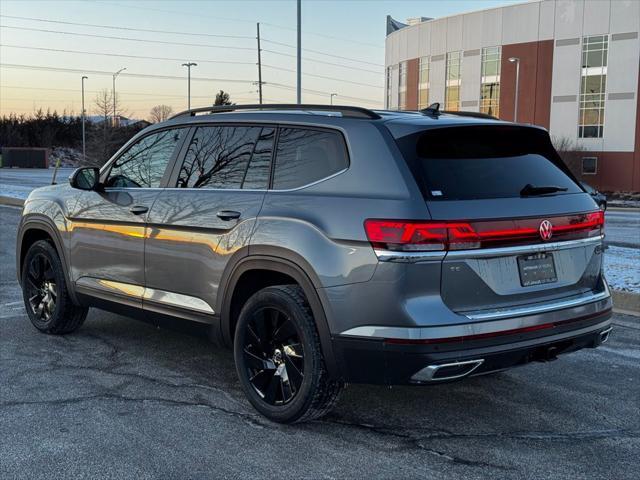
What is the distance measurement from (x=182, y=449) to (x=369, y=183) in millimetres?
1710

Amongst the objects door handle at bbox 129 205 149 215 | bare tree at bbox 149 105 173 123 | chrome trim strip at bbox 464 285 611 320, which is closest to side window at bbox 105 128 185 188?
door handle at bbox 129 205 149 215

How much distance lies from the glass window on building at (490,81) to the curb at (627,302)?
50.1m

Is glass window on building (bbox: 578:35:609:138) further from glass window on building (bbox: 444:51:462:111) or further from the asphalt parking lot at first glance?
the asphalt parking lot

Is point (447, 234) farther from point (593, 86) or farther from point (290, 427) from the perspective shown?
point (593, 86)

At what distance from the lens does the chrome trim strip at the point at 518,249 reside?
354 cm

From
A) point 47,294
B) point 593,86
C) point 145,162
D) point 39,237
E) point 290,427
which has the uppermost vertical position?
point 593,86

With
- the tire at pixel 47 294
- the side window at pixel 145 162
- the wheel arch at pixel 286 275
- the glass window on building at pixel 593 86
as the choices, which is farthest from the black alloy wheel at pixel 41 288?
the glass window on building at pixel 593 86

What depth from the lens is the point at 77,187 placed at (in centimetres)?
551

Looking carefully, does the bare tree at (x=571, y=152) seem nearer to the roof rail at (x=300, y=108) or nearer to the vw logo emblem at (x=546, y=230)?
the roof rail at (x=300, y=108)

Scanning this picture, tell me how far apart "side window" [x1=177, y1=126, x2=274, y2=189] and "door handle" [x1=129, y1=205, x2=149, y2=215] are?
33cm

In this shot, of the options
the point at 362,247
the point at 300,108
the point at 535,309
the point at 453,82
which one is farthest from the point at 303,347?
the point at 453,82

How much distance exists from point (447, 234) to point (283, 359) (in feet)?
4.16

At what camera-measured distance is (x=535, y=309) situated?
3.77 metres

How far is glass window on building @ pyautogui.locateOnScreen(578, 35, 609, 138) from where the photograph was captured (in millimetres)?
49312
